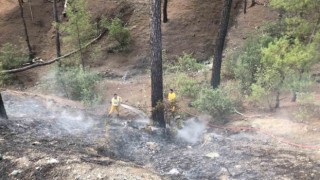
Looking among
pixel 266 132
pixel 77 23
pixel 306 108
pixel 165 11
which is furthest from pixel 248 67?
pixel 165 11

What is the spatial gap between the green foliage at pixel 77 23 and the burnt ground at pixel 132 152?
6.69 m

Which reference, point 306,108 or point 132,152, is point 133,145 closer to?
point 132,152

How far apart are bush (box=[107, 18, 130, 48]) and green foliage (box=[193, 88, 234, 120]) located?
10.4m

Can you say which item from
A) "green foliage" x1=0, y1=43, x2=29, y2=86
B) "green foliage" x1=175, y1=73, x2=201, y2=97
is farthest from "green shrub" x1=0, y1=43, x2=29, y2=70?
"green foliage" x1=175, y1=73, x2=201, y2=97

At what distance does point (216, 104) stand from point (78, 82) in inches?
305

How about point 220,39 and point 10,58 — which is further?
point 10,58

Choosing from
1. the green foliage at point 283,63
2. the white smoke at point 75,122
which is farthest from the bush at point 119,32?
the green foliage at point 283,63

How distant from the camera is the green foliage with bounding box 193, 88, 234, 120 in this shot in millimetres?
15234

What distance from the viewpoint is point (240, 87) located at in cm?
1731

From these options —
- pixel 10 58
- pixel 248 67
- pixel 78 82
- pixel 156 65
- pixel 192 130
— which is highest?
pixel 156 65

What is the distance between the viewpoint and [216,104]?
15.2m

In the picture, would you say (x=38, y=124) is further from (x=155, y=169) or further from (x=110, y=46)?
(x=110, y=46)

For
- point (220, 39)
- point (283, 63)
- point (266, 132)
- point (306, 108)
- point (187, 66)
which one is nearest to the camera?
point (266, 132)

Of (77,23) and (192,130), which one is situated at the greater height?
(77,23)
